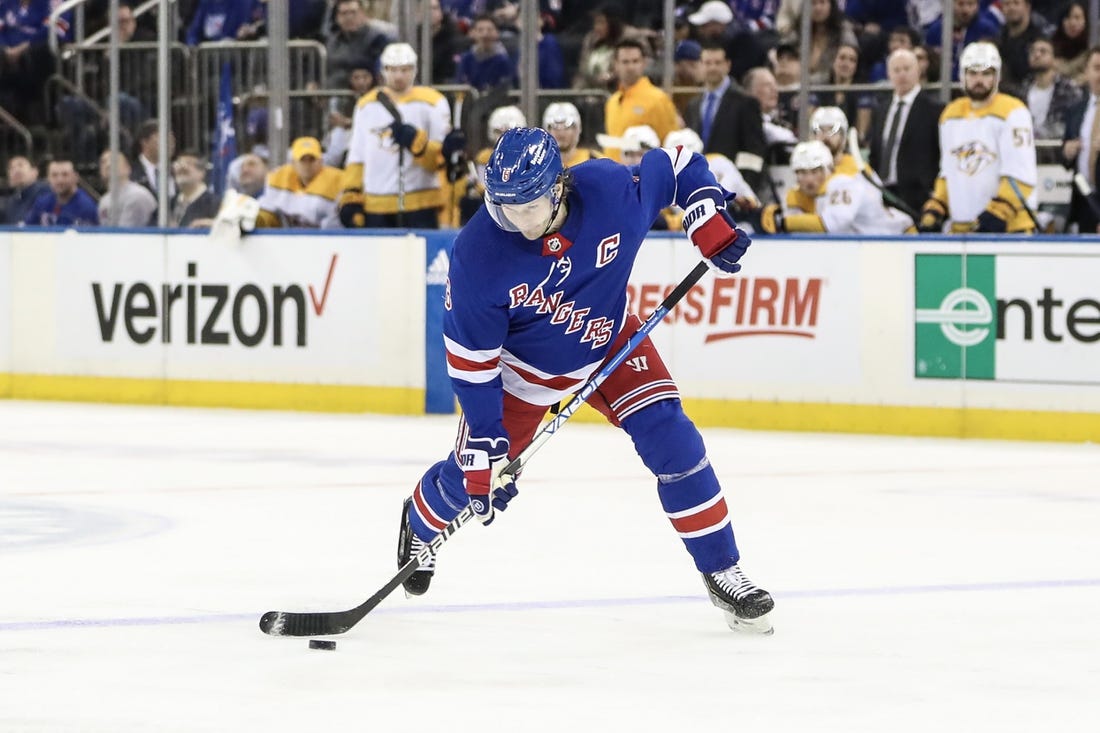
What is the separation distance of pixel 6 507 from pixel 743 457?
11.3 feet

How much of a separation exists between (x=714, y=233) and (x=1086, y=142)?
5472 mm

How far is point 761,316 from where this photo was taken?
10.8 m

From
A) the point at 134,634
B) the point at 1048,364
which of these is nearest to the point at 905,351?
the point at 1048,364

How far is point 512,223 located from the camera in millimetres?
4895

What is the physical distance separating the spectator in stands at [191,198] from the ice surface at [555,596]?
2.94 meters

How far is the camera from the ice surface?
4258mm

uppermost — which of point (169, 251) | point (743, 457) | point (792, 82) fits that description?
point (792, 82)

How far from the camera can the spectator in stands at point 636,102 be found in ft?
36.9

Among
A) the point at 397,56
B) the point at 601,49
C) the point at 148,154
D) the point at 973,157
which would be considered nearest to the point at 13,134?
the point at 148,154

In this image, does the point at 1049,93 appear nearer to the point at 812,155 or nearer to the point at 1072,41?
the point at 1072,41

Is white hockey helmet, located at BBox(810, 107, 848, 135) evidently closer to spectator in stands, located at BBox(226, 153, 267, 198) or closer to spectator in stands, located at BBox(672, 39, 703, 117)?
spectator in stands, located at BBox(672, 39, 703, 117)

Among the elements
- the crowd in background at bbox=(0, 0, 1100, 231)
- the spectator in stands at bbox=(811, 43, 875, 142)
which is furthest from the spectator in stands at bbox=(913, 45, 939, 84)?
the spectator in stands at bbox=(811, 43, 875, 142)

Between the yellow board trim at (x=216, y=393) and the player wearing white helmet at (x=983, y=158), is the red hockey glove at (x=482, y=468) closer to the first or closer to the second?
the player wearing white helmet at (x=983, y=158)

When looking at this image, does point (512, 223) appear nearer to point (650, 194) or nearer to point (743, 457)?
point (650, 194)
